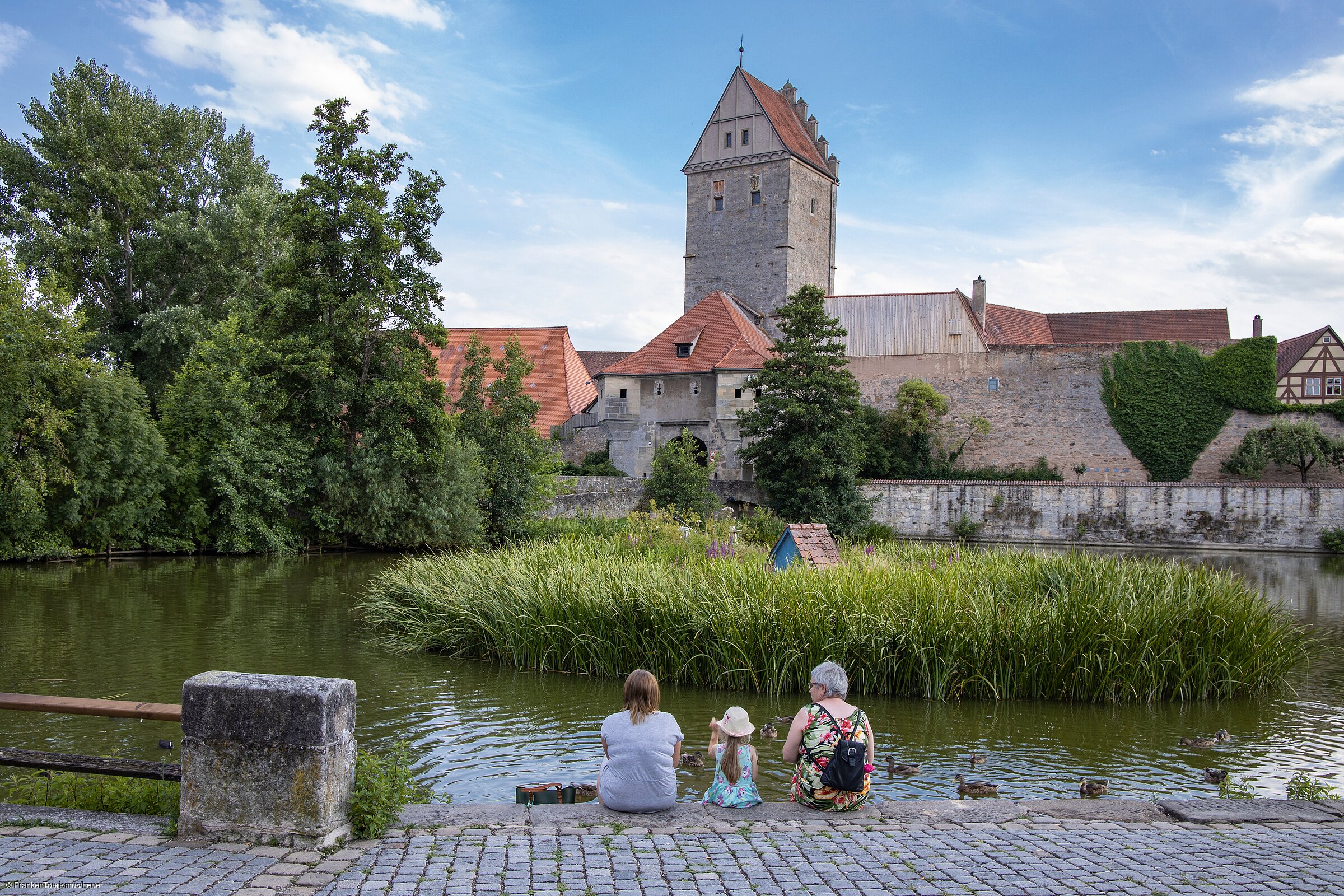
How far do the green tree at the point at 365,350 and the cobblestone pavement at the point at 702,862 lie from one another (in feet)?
68.6

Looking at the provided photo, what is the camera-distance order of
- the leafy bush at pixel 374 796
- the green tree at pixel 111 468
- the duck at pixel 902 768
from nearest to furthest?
the leafy bush at pixel 374 796, the duck at pixel 902 768, the green tree at pixel 111 468

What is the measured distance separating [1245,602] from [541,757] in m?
7.89

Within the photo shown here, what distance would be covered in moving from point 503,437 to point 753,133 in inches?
926

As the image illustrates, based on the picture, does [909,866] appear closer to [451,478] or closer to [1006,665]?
[1006,665]

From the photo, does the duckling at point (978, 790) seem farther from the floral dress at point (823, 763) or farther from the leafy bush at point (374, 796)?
the leafy bush at point (374, 796)

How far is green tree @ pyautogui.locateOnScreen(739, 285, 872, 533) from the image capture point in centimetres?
2816

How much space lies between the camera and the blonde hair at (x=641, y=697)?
205 inches

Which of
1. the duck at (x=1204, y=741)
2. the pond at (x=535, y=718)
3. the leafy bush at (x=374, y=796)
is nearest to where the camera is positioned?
the leafy bush at (x=374, y=796)

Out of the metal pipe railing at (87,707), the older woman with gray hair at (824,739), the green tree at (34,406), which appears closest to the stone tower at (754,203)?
the green tree at (34,406)

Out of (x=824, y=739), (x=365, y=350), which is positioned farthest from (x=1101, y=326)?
(x=824, y=739)

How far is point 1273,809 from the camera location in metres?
5.27

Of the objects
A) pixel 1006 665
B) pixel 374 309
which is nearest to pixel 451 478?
pixel 374 309

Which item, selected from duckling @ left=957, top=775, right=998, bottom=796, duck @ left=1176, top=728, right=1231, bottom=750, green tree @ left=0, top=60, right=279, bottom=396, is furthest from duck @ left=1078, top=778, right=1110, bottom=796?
green tree @ left=0, top=60, right=279, bottom=396

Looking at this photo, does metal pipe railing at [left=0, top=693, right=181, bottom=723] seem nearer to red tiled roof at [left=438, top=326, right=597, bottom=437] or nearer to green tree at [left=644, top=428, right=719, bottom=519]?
green tree at [left=644, top=428, right=719, bottom=519]
